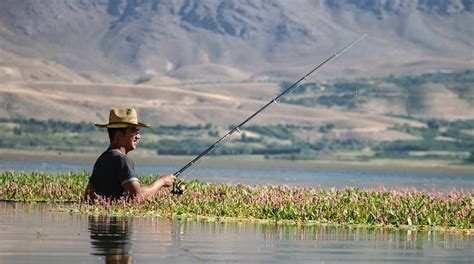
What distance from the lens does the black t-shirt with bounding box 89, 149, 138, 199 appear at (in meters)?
23.6

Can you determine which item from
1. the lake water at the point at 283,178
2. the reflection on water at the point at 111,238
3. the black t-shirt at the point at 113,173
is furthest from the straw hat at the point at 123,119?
the lake water at the point at 283,178

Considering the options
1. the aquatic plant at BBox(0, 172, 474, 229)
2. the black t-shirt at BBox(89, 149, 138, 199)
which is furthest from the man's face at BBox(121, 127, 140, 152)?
the aquatic plant at BBox(0, 172, 474, 229)

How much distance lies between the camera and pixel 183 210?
27.8m

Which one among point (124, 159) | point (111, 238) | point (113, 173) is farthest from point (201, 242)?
point (113, 173)

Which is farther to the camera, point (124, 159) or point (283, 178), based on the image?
point (283, 178)

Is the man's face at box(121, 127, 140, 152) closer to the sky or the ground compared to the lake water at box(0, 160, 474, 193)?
closer to the ground

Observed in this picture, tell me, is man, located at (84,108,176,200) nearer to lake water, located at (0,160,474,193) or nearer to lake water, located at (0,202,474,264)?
lake water, located at (0,202,474,264)

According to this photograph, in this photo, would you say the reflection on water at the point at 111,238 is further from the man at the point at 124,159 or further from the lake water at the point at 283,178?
the lake water at the point at 283,178

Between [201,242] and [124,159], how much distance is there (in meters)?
3.00

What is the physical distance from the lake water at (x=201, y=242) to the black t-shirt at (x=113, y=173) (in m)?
0.54

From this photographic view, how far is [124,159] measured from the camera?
23.5m

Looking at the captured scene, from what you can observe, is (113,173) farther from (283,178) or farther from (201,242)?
(283,178)

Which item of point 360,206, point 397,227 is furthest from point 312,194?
point 397,227

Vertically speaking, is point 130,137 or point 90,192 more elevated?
point 130,137
